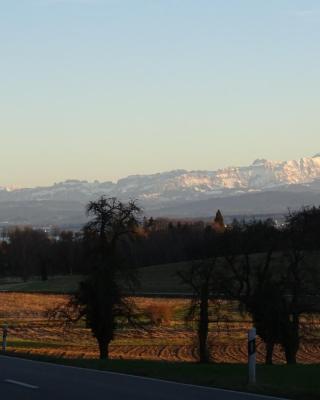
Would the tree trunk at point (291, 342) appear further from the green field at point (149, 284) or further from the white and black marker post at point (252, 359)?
the green field at point (149, 284)

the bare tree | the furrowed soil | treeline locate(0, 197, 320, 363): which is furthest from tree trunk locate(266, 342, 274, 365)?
the bare tree

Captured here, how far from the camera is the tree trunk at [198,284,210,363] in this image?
1380 inches

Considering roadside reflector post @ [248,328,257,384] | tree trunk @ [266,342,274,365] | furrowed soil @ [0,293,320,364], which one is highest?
roadside reflector post @ [248,328,257,384]

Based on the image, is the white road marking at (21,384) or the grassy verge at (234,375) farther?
the white road marking at (21,384)

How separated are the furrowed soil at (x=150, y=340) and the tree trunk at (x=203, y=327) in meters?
1.82

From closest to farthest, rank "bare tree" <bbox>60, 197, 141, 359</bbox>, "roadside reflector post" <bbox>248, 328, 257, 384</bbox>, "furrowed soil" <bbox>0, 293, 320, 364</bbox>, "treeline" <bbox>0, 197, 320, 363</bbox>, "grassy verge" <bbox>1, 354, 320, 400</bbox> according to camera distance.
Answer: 1. "grassy verge" <bbox>1, 354, 320, 400</bbox>
2. "roadside reflector post" <bbox>248, 328, 257, 384</bbox>
3. "treeline" <bbox>0, 197, 320, 363</bbox>
4. "bare tree" <bbox>60, 197, 141, 359</bbox>
5. "furrowed soil" <bbox>0, 293, 320, 364</bbox>

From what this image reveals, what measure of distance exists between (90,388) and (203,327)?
2193 centimetres

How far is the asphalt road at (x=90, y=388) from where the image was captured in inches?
551

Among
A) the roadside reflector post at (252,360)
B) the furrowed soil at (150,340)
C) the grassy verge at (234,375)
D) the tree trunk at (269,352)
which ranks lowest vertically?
the furrowed soil at (150,340)

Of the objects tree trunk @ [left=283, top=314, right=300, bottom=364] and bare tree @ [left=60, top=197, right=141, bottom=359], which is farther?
bare tree @ [left=60, top=197, right=141, bottom=359]

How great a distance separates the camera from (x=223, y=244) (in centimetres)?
4312

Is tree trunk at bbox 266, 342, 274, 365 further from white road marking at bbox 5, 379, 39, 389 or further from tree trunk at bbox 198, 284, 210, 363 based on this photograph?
white road marking at bbox 5, 379, 39, 389

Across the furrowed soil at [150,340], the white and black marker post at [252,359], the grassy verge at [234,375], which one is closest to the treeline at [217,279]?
the furrowed soil at [150,340]

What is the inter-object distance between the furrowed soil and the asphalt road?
49.5ft
